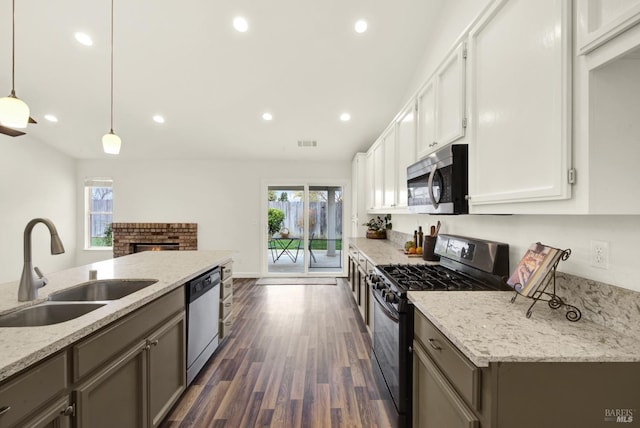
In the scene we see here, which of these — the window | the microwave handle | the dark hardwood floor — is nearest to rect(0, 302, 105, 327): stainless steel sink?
the dark hardwood floor

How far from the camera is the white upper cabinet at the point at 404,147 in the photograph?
2533 mm

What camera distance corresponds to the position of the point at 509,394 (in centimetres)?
87

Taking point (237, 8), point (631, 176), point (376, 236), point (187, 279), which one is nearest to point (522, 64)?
point (631, 176)

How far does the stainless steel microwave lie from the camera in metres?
1.61

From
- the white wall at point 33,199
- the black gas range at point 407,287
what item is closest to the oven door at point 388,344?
the black gas range at point 407,287

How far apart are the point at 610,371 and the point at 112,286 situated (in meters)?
2.45

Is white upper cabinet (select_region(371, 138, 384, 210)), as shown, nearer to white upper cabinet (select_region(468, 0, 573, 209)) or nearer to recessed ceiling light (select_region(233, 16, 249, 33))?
recessed ceiling light (select_region(233, 16, 249, 33))

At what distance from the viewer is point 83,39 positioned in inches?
126

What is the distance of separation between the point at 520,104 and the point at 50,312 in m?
2.35

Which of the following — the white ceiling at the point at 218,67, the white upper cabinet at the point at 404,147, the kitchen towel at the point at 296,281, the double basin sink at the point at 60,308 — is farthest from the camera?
the kitchen towel at the point at 296,281

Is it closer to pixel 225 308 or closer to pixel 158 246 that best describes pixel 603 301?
pixel 225 308

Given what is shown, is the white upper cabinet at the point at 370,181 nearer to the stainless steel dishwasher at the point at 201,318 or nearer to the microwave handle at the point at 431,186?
the microwave handle at the point at 431,186

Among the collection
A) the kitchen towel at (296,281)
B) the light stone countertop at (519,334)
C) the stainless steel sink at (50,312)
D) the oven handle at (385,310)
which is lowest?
the kitchen towel at (296,281)

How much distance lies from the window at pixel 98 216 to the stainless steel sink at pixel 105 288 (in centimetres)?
531
